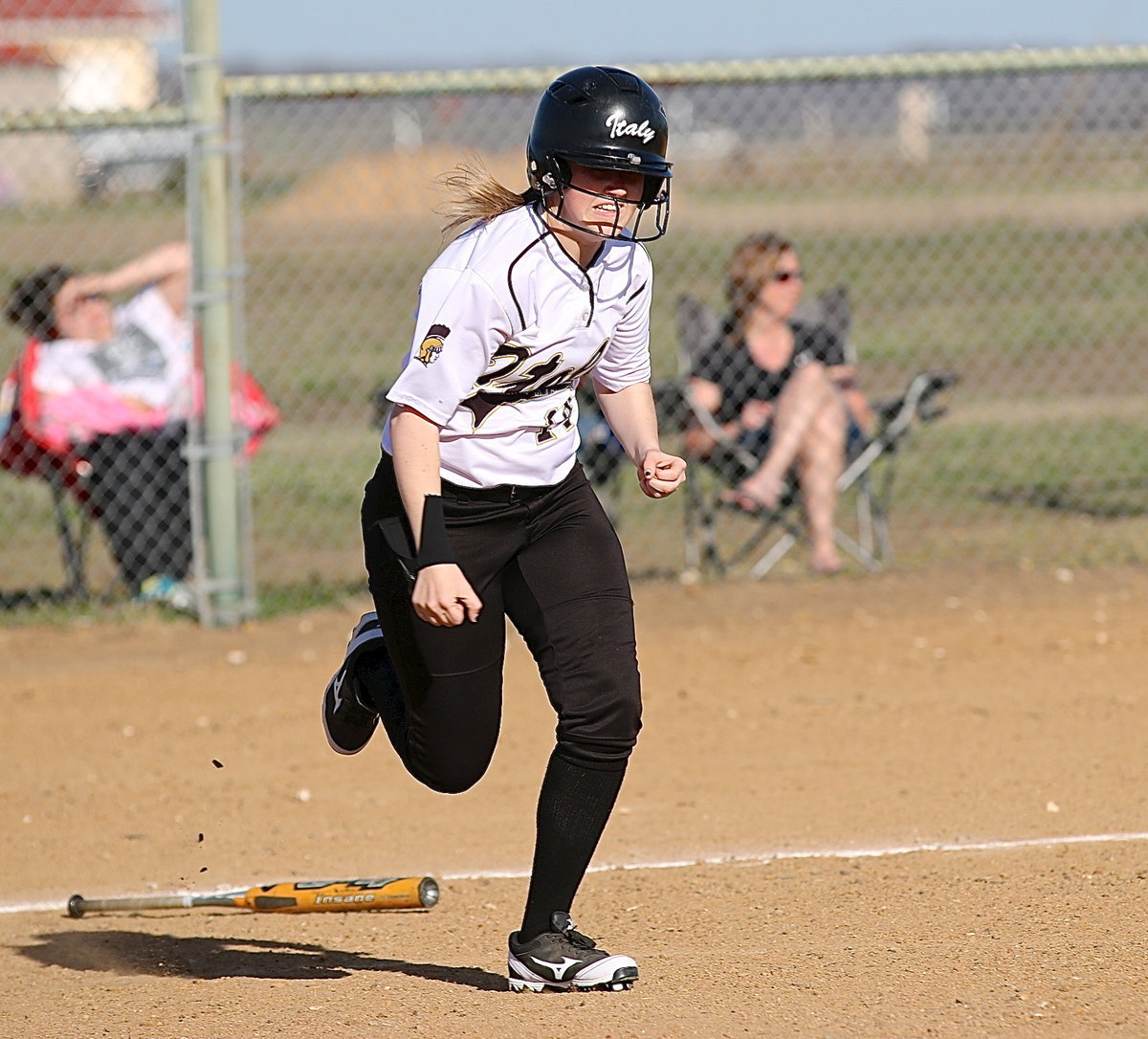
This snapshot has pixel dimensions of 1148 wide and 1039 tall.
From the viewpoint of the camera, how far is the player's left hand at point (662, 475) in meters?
3.67

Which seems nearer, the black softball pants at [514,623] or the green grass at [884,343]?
the black softball pants at [514,623]

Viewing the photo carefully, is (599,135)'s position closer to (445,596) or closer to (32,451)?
(445,596)

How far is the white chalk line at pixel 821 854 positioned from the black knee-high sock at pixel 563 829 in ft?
3.89

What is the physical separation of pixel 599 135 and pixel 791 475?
16.7 feet

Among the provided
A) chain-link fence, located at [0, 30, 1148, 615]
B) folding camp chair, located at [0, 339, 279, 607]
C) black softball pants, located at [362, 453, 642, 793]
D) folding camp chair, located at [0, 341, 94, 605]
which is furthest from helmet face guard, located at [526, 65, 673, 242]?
folding camp chair, located at [0, 341, 94, 605]

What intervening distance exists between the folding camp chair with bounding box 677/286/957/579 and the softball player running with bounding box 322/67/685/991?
451cm

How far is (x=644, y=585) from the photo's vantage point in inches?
339

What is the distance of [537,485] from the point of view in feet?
12.2

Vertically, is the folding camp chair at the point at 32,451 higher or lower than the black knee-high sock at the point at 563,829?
higher

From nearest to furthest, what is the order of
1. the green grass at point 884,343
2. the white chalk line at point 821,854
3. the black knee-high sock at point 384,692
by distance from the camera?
the black knee-high sock at point 384,692 → the white chalk line at point 821,854 → the green grass at point 884,343

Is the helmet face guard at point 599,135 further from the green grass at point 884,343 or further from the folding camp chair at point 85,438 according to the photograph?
the green grass at point 884,343

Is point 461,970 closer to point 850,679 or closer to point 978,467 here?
point 850,679

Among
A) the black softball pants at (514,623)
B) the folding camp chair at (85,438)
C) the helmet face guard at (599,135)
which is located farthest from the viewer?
the folding camp chair at (85,438)

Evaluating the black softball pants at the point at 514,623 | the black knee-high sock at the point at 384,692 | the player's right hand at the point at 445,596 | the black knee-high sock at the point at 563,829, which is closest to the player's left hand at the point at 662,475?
the black softball pants at the point at 514,623
